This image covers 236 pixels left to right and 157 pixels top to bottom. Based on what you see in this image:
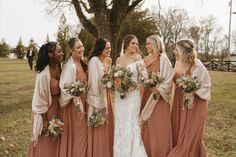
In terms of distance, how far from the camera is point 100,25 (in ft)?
54.2

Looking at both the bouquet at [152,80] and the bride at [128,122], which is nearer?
the bouquet at [152,80]

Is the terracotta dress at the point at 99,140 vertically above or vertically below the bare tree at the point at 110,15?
below

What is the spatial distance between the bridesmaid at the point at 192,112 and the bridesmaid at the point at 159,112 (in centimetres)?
22

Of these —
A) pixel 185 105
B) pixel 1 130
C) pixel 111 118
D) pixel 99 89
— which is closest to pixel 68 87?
pixel 99 89

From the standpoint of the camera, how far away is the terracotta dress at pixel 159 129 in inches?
269

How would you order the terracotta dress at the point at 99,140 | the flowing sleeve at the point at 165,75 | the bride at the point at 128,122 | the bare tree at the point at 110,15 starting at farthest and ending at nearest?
the bare tree at the point at 110,15 → the bride at the point at 128,122 → the flowing sleeve at the point at 165,75 → the terracotta dress at the point at 99,140

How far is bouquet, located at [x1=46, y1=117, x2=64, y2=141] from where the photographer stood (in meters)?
6.41

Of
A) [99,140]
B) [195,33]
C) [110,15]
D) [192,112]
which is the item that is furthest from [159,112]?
[195,33]

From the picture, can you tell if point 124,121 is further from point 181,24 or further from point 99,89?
point 181,24

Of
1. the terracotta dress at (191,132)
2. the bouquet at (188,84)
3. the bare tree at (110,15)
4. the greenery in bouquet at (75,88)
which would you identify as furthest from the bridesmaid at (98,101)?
the bare tree at (110,15)

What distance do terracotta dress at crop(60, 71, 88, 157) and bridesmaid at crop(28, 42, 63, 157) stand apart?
0.61ft

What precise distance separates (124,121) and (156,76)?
3.67 ft

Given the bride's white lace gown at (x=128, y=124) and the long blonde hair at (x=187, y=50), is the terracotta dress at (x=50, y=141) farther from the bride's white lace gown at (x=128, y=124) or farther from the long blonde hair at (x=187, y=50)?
the long blonde hair at (x=187, y=50)

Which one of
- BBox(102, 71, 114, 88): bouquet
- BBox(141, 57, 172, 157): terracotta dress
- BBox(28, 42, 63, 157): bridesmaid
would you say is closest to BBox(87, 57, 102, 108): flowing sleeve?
BBox(102, 71, 114, 88): bouquet
